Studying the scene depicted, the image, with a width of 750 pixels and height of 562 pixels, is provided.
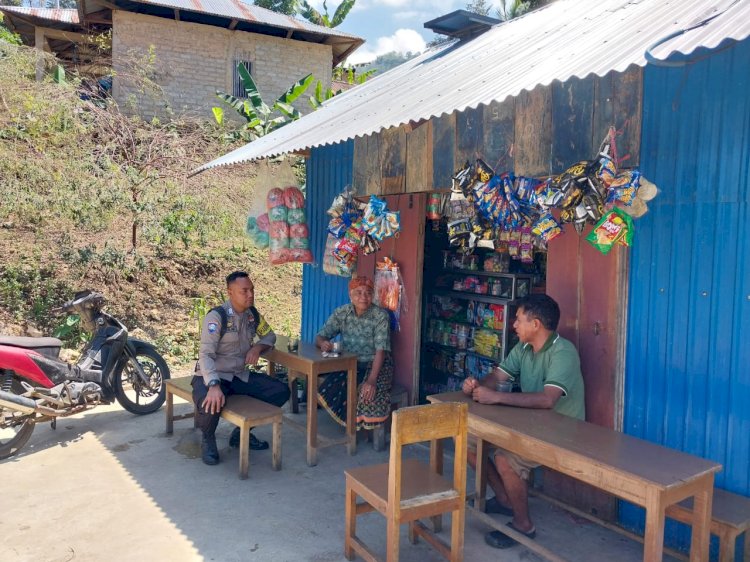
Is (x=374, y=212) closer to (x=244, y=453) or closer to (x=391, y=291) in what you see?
(x=391, y=291)

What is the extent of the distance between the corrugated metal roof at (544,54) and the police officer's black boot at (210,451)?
2232mm

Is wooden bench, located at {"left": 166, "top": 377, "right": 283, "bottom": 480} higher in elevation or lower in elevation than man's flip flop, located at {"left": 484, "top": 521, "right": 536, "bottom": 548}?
higher

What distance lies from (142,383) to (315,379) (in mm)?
2054

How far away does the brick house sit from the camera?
1406 cm

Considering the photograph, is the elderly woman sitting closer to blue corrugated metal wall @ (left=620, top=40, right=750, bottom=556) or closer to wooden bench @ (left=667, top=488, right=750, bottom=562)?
blue corrugated metal wall @ (left=620, top=40, right=750, bottom=556)

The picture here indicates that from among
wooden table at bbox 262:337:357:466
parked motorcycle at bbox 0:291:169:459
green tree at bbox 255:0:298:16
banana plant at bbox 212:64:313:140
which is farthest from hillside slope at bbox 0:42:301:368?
green tree at bbox 255:0:298:16

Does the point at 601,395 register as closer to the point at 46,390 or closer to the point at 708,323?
the point at 708,323

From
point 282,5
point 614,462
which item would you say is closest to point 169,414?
point 614,462

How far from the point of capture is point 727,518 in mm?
2760

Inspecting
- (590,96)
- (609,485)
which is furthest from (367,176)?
(609,485)

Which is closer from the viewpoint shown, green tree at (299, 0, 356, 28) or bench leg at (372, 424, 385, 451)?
bench leg at (372, 424, 385, 451)

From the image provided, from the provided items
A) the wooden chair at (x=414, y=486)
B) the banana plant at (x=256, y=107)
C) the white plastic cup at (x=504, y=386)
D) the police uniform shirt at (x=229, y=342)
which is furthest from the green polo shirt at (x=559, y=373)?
the banana plant at (x=256, y=107)

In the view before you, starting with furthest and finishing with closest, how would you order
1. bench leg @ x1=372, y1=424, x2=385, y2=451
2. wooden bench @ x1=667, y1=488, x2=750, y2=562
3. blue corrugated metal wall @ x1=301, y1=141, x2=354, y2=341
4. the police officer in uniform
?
1. blue corrugated metal wall @ x1=301, y1=141, x2=354, y2=341
2. bench leg @ x1=372, y1=424, x2=385, y2=451
3. the police officer in uniform
4. wooden bench @ x1=667, y1=488, x2=750, y2=562

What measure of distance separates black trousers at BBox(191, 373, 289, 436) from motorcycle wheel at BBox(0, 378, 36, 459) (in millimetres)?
1282
